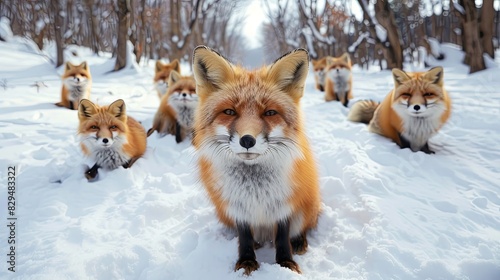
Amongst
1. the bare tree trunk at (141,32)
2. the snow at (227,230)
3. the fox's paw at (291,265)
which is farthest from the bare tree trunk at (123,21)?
the fox's paw at (291,265)

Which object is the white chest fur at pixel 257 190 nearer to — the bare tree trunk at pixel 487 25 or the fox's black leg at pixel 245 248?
the fox's black leg at pixel 245 248

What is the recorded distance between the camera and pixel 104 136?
3156 mm

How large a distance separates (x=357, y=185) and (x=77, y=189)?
8.79 ft

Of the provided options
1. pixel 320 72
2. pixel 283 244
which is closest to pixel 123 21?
Answer: pixel 320 72

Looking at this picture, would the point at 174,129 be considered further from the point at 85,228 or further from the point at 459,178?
the point at 459,178

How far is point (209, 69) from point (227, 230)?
1.15m

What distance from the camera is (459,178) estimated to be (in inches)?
115

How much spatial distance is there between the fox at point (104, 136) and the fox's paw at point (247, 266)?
2.16 meters

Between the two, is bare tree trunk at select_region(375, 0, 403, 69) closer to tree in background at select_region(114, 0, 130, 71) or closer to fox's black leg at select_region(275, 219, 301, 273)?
tree in background at select_region(114, 0, 130, 71)

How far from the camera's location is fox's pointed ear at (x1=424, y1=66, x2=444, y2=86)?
350 centimetres

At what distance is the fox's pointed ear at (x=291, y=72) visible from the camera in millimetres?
1737

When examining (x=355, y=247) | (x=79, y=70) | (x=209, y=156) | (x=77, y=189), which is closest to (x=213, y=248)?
(x=209, y=156)

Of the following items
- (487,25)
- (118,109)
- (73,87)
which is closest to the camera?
(118,109)

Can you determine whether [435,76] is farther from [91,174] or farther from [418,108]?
[91,174]
